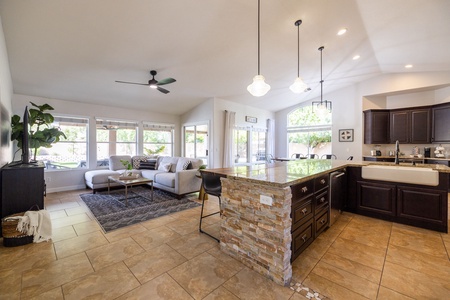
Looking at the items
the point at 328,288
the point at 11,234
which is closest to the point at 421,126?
the point at 328,288

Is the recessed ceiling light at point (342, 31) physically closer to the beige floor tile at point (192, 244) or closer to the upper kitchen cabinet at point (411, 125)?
the upper kitchen cabinet at point (411, 125)

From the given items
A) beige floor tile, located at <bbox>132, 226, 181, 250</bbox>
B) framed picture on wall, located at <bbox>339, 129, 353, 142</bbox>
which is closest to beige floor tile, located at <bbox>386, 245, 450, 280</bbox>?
beige floor tile, located at <bbox>132, 226, 181, 250</bbox>

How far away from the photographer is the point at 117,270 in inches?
77.3

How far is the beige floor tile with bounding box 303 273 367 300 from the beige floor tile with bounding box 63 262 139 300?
5.21ft

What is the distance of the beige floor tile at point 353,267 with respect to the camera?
1.87 meters

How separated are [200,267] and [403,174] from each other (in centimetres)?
318

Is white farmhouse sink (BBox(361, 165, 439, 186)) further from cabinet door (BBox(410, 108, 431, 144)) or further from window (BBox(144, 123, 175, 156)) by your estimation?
window (BBox(144, 123, 175, 156))

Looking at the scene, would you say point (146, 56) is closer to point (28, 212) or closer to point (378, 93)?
point (28, 212)

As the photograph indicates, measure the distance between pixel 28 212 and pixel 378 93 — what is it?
8.75 m

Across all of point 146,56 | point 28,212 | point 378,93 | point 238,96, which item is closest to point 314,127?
point 378,93

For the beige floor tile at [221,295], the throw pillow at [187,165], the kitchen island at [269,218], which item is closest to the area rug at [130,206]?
the throw pillow at [187,165]

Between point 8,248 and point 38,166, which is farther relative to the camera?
point 38,166

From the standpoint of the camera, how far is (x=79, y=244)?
248 centimetres

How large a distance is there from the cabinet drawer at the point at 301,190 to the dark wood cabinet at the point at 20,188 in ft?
11.8
